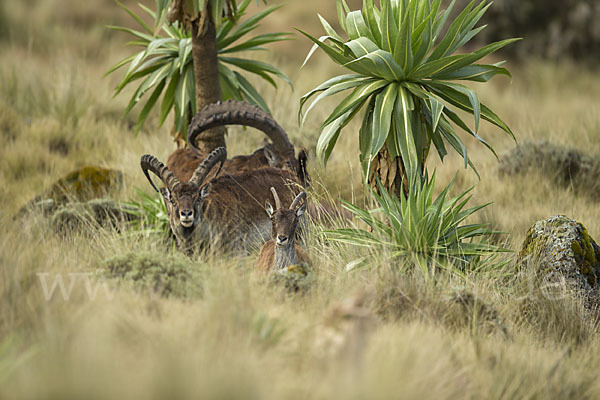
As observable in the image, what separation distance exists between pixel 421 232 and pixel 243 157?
235 cm

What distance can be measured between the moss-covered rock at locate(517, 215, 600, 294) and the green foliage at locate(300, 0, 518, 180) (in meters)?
0.90

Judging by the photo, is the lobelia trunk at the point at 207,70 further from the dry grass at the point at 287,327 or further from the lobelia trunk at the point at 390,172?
the lobelia trunk at the point at 390,172

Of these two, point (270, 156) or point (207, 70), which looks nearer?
point (270, 156)

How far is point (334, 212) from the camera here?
5820mm

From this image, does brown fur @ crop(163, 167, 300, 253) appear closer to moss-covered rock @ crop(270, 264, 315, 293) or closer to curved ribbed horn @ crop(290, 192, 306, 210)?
curved ribbed horn @ crop(290, 192, 306, 210)

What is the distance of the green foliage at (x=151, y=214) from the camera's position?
5.88 metres

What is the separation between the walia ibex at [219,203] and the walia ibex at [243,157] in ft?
1.38

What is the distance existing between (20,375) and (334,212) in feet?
12.5

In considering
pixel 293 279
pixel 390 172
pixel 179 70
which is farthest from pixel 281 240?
pixel 179 70

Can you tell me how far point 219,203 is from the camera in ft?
16.7

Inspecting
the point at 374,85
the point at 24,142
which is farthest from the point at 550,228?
the point at 24,142

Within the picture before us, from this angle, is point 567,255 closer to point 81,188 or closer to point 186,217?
point 186,217

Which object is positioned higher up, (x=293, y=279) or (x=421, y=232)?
(x=421, y=232)

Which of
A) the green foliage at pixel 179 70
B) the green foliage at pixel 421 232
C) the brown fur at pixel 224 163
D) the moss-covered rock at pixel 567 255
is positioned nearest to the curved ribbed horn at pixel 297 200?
the green foliage at pixel 421 232
